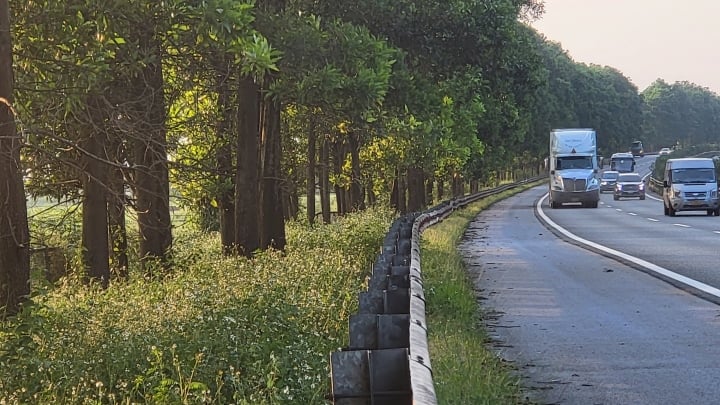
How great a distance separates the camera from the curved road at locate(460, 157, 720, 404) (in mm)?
7285

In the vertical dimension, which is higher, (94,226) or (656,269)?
(94,226)

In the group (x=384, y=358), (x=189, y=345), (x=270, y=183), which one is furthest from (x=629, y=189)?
(x=384, y=358)

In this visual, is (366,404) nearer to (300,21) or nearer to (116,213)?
(300,21)

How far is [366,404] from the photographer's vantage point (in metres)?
3.66

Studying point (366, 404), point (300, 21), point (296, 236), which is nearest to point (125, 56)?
point (300, 21)

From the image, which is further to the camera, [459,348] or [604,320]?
[604,320]

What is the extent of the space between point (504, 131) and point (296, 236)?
58.1 ft

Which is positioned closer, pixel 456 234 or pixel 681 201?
pixel 456 234

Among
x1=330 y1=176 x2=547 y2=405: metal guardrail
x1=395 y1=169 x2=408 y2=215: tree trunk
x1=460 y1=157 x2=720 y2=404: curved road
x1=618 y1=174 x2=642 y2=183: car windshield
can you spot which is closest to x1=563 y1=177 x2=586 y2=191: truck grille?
x1=395 y1=169 x2=408 y2=215: tree trunk

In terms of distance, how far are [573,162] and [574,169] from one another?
23.3 inches

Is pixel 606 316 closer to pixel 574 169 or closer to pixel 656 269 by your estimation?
pixel 656 269

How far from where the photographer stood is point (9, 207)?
936 centimetres

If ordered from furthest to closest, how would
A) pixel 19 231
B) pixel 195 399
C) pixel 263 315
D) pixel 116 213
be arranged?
pixel 116 213 < pixel 19 231 < pixel 263 315 < pixel 195 399

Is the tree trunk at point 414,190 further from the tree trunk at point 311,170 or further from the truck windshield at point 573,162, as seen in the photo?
the truck windshield at point 573,162
